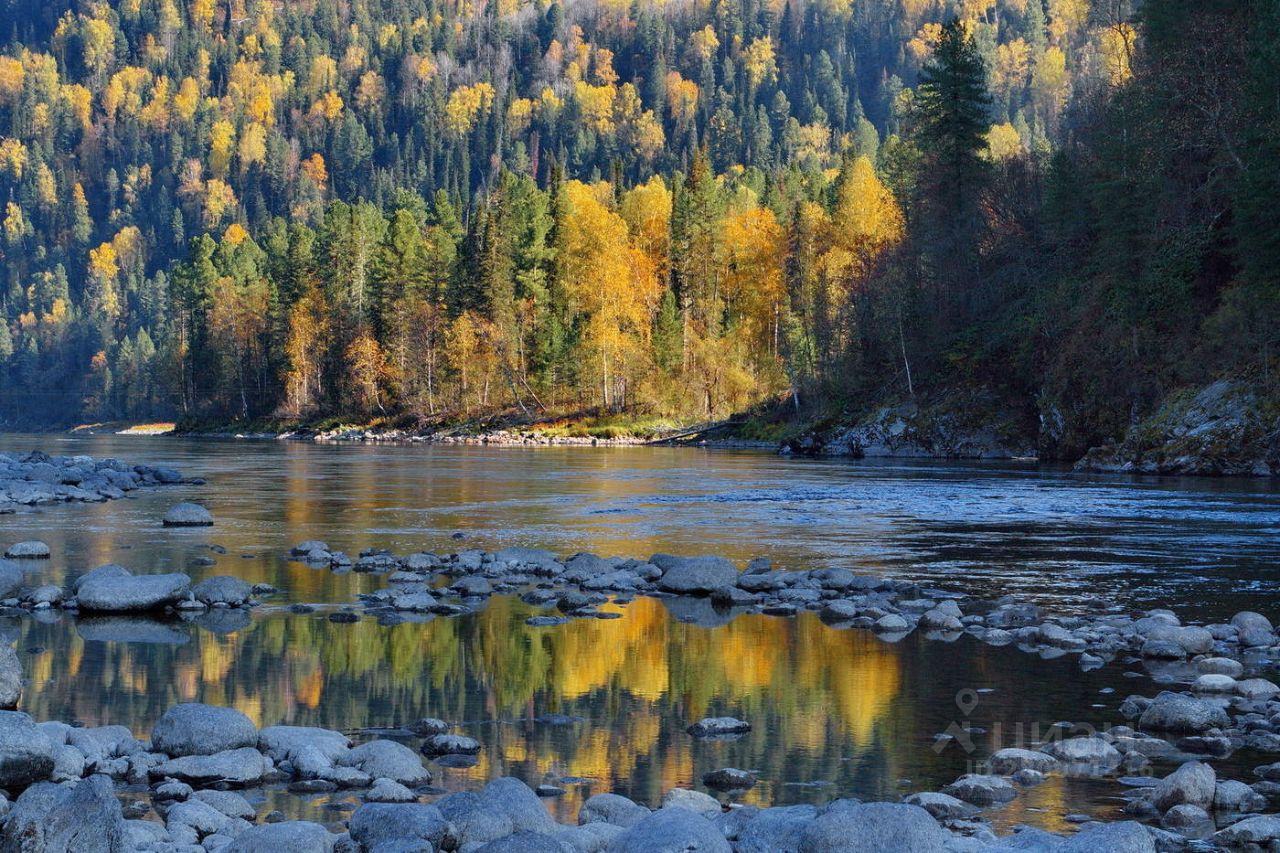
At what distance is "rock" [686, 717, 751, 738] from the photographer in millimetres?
12383

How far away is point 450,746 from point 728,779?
8.25 feet

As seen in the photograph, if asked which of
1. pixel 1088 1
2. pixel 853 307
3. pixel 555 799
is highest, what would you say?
pixel 1088 1

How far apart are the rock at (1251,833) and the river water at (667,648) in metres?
0.88

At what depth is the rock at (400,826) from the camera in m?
9.04

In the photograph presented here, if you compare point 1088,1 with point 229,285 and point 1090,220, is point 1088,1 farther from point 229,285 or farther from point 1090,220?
point 229,285

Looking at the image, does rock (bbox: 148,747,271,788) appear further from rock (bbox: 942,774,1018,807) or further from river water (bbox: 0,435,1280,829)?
rock (bbox: 942,774,1018,807)

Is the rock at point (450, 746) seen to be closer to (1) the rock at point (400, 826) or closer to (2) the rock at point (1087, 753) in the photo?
(1) the rock at point (400, 826)

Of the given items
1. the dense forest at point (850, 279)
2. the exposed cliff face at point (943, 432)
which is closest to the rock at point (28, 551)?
the dense forest at point (850, 279)

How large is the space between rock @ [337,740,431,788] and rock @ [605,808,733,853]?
2441mm

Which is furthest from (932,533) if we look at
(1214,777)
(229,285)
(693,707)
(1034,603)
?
(229,285)

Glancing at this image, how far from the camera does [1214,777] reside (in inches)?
407

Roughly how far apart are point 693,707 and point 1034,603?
7717mm

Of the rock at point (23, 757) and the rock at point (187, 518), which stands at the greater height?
the rock at point (187, 518)

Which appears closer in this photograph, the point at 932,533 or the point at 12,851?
the point at 12,851
